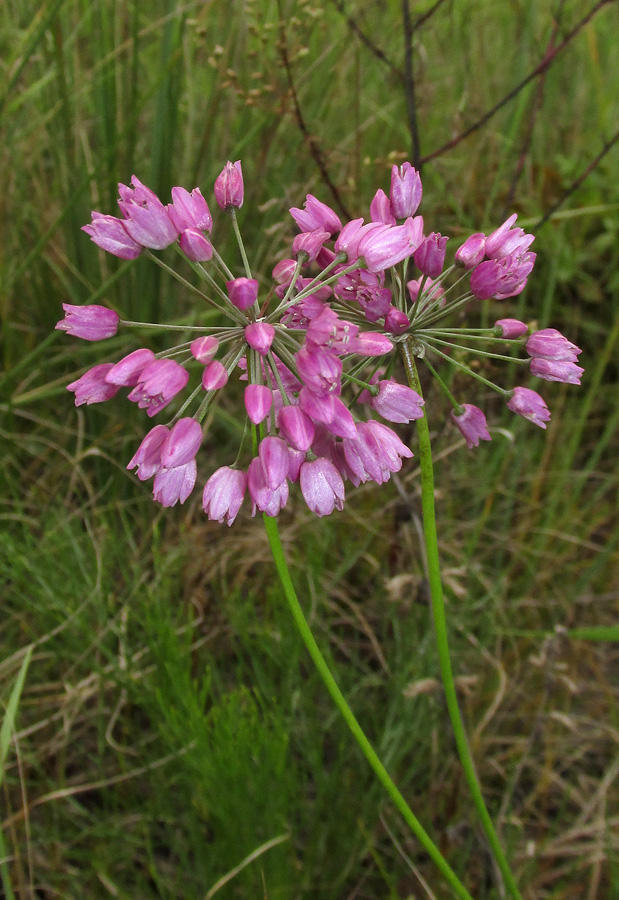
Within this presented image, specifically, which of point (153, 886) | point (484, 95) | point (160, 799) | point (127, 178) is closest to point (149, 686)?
point (160, 799)

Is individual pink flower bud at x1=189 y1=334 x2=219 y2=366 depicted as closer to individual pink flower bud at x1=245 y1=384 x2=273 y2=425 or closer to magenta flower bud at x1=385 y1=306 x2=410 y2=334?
individual pink flower bud at x1=245 y1=384 x2=273 y2=425

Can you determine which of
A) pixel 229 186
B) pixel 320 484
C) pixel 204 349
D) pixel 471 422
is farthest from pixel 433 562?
pixel 229 186

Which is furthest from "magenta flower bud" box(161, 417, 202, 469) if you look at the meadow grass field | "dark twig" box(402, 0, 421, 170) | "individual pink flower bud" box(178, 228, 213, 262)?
"dark twig" box(402, 0, 421, 170)

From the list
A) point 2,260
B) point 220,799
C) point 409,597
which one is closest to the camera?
point 220,799

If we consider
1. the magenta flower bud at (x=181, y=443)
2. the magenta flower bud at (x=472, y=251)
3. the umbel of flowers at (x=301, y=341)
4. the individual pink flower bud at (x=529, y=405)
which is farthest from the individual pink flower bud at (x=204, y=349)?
the individual pink flower bud at (x=529, y=405)

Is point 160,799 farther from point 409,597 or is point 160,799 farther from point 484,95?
point 484,95
